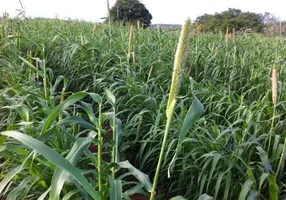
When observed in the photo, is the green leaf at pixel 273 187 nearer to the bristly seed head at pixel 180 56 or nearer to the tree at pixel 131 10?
the bristly seed head at pixel 180 56

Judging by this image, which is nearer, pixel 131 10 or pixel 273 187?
pixel 273 187

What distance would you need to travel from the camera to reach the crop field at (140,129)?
4.07 ft

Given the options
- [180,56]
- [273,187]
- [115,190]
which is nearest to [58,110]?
[115,190]

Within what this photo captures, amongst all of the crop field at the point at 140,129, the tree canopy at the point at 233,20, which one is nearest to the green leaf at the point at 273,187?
the crop field at the point at 140,129

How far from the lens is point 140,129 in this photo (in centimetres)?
235

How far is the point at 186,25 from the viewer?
34.1 inches

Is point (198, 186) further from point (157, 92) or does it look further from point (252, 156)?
point (157, 92)

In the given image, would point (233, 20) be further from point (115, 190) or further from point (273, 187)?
point (115, 190)

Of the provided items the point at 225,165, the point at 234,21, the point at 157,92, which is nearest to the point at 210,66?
the point at 157,92

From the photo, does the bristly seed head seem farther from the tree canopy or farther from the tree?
the tree canopy

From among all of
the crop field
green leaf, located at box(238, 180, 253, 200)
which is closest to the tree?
the crop field

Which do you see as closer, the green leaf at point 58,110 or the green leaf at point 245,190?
the green leaf at point 58,110

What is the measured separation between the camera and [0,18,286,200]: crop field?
1.24 meters

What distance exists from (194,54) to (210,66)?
255 mm
